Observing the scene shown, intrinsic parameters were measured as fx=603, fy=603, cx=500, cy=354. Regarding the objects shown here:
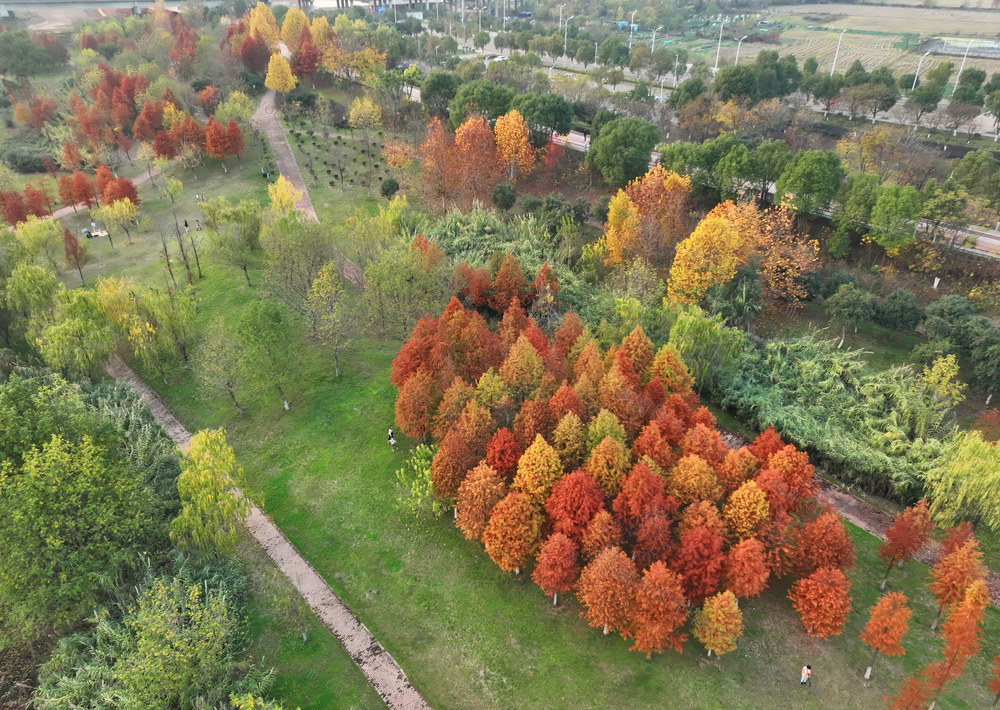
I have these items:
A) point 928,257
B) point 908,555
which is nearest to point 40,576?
point 908,555

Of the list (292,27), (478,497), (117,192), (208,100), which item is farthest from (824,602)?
(292,27)

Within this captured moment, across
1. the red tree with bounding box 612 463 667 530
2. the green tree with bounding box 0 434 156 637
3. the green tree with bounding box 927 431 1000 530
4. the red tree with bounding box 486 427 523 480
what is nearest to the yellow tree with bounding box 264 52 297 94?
the green tree with bounding box 0 434 156 637

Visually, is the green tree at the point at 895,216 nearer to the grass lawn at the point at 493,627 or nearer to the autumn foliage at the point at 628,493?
the autumn foliage at the point at 628,493

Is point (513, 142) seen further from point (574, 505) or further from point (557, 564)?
point (557, 564)

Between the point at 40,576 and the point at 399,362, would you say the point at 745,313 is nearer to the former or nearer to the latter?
the point at 399,362

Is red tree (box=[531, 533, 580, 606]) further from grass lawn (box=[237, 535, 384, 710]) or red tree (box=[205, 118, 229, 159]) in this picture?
red tree (box=[205, 118, 229, 159])

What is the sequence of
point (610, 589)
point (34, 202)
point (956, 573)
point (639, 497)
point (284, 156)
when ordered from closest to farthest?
1. point (610, 589)
2. point (956, 573)
3. point (639, 497)
4. point (34, 202)
5. point (284, 156)
